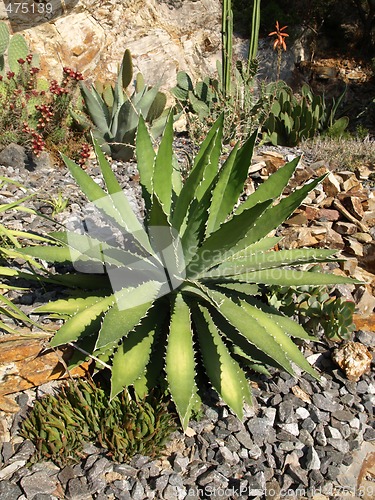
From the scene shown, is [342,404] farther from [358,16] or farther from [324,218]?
[358,16]

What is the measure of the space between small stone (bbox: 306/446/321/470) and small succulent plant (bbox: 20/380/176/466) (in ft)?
1.87

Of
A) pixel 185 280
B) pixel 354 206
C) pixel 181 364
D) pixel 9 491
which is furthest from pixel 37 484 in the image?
pixel 354 206

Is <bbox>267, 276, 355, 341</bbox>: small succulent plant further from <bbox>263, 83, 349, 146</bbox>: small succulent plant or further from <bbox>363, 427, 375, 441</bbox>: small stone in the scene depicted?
<bbox>263, 83, 349, 146</bbox>: small succulent plant

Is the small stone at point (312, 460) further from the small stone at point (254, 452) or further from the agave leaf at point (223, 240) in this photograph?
the agave leaf at point (223, 240)

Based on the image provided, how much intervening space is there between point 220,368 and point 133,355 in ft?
1.17

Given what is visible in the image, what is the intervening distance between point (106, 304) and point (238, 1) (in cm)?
868

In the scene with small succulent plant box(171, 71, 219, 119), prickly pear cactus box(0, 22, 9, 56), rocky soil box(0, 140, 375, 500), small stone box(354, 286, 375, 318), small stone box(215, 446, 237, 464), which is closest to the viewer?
rocky soil box(0, 140, 375, 500)

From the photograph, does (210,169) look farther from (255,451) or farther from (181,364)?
(255,451)

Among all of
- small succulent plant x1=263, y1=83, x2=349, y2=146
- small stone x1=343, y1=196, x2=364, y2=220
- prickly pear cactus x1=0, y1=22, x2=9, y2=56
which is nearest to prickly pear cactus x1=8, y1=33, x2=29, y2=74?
prickly pear cactus x1=0, y1=22, x2=9, y2=56

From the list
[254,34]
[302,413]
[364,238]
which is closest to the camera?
[302,413]

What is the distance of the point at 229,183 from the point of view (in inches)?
85.7

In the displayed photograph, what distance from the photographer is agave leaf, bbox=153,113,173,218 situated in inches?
81.0

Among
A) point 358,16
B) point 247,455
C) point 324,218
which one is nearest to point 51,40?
point 324,218

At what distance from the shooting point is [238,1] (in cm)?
902
